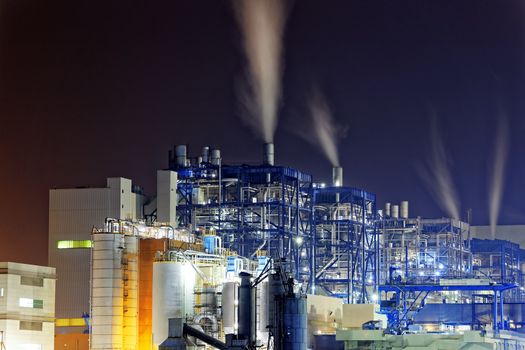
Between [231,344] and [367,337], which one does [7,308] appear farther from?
[367,337]

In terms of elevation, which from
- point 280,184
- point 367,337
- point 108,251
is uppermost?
point 280,184

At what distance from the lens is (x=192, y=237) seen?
272 feet

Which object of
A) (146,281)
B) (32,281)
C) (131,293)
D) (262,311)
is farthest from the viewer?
(262,311)

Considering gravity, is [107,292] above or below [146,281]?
below

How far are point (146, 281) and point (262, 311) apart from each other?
26.3 ft

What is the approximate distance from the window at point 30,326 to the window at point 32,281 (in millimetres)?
2335

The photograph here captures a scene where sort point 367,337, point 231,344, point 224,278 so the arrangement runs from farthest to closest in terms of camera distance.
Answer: point 367,337, point 224,278, point 231,344

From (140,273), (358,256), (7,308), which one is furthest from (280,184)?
(7,308)

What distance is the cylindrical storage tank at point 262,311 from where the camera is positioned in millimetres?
78375

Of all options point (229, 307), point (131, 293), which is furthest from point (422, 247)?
point (131, 293)

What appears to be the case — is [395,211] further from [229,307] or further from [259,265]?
[229,307]

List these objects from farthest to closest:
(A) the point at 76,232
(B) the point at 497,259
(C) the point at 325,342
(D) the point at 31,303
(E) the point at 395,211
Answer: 1. (B) the point at 497,259
2. (E) the point at 395,211
3. (C) the point at 325,342
4. (A) the point at 76,232
5. (D) the point at 31,303

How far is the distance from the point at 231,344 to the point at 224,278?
11.0m

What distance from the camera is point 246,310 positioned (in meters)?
71.3
